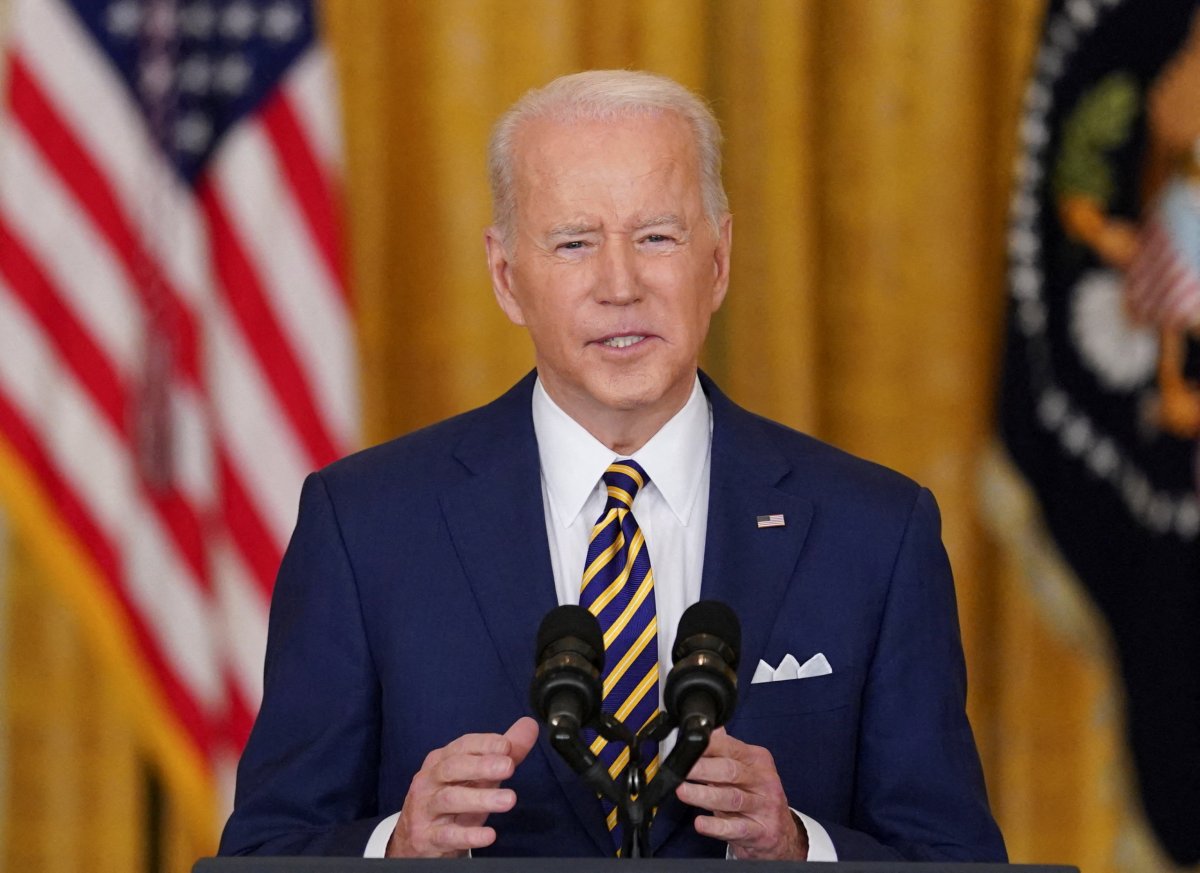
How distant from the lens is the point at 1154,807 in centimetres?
365

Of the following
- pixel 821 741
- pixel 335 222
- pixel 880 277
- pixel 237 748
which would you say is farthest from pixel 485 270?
pixel 821 741

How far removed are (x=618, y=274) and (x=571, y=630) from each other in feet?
2.23

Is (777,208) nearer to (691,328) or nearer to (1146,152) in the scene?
(1146,152)

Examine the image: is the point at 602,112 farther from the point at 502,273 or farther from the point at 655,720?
the point at 655,720

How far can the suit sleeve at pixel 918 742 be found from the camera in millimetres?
2074

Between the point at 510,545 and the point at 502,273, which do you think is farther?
the point at 502,273

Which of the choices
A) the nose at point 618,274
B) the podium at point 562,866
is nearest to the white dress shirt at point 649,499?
the nose at point 618,274

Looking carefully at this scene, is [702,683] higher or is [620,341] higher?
[620,341]

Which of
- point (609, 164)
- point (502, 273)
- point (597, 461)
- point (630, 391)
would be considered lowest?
point (597, 461)

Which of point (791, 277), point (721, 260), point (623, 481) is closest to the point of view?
point (623, 481)

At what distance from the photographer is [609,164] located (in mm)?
2113

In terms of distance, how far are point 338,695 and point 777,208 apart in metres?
1.82

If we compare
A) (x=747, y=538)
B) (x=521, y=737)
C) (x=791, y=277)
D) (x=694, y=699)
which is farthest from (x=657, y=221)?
(x=791, y=277)

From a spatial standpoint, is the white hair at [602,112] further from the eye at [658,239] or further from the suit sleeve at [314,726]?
the suit sleeve at [314,726]
